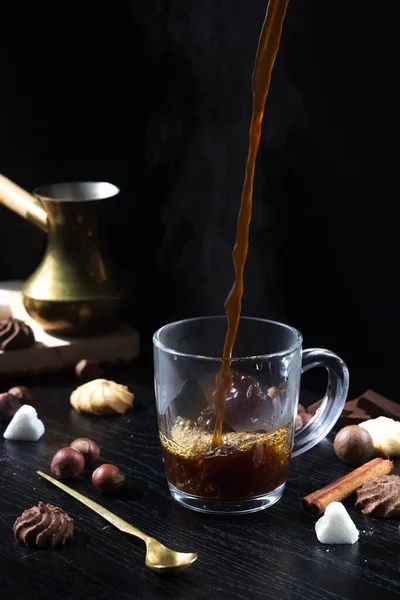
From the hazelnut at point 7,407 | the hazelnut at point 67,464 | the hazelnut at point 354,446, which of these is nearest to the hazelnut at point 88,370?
the hazelnut at point 7,407

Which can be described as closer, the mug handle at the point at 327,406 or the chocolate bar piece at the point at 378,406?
the mug handle at the point at 327,406

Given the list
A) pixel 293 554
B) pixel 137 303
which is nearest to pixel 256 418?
pixel 293 554

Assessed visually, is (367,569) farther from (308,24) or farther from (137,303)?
(137,303)

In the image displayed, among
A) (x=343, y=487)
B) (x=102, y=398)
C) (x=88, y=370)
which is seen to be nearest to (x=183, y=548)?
(x=343, y=487)

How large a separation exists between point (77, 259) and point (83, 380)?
27 cm

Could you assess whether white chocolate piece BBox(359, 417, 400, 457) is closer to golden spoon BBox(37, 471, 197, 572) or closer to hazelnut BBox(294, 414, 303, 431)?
hazelnut BBox(294, 414, 303, 431)

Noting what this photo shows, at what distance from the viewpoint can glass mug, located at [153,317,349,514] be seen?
56.0 inches

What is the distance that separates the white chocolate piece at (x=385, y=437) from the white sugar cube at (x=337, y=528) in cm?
31

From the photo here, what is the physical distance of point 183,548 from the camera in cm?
135

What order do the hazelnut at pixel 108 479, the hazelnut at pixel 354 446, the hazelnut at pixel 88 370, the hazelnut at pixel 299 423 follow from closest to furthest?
the hazelnut at pixel 108 479 < the hazelnut at pixel 354 446 < the hazelnut at pixel 299 423 < the hazelnut at pixel 88 370

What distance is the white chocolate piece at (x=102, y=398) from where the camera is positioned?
1.85 meters

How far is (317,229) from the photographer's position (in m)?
2.21

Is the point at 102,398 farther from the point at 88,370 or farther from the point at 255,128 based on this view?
the point at 255,128

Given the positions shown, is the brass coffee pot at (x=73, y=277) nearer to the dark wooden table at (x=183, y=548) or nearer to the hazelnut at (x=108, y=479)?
the dark wooden table at (x=183, y=548)
